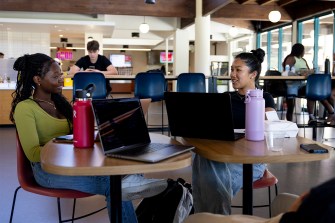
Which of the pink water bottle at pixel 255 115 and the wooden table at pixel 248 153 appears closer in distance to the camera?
the wooden table at pixel 248 153

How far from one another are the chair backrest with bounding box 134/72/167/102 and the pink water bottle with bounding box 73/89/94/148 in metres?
3.74

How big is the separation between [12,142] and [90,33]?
7.07 metres

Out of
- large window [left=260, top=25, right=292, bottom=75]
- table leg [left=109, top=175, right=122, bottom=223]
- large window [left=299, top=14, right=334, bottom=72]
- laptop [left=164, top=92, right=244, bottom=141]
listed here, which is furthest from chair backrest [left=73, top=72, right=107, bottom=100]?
large window [left=260, top=25, right=292, bottom=75]

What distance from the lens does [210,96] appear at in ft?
5.16

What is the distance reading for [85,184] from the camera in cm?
171

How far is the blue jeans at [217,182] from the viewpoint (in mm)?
1883

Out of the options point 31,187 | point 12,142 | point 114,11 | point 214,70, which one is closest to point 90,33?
point 114,11

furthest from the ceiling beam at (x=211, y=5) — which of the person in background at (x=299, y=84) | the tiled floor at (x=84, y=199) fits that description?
the tiled floor at (x=84, y=199)

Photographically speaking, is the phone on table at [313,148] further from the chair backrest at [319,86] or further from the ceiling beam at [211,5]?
the ceiling beam at [211,5]

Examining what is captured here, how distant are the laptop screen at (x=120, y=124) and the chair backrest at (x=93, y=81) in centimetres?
339

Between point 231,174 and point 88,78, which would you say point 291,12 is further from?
point 231,174

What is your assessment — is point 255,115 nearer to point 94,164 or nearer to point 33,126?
point 94,164

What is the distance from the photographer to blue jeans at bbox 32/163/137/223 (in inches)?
66.9

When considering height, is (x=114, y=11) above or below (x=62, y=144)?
above
